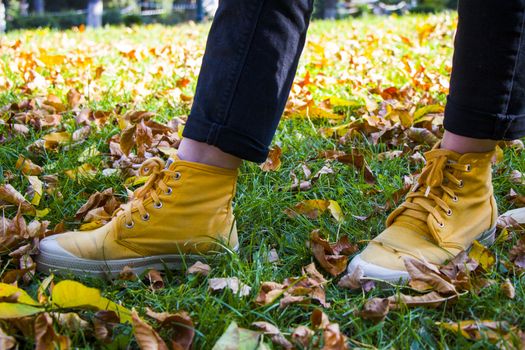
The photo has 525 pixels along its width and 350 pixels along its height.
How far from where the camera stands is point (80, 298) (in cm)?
106

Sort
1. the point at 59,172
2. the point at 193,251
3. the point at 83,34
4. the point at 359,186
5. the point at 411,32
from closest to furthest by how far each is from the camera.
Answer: the point at 193,251, the point at 359,186, the point at 59,172, the point at 411,32, the point at 83,34

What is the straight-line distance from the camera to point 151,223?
1295mm

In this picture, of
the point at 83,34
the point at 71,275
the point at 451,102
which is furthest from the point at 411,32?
the point at 71,275

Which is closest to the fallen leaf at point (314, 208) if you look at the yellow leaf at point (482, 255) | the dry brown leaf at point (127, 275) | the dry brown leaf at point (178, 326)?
the yellow leaf at point (482, 255)

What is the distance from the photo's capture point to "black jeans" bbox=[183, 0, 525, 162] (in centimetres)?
117

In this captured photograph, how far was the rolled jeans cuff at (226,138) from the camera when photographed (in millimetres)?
1187

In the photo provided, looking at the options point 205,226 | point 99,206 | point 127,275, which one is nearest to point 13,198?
point 99,206

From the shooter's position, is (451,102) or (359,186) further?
(359,186)

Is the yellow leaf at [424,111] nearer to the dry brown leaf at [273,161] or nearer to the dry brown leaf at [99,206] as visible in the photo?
the dry brown leaf at [273,161]

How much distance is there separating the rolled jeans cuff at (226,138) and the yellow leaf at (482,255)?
1.85ft

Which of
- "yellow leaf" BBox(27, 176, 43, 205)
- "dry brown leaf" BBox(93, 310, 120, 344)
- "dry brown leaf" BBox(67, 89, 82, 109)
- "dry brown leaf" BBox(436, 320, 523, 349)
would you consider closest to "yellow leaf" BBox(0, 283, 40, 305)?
"dry brown leaf" BBox(93, 310, 120, 344)

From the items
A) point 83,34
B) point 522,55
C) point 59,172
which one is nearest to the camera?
point 522,55

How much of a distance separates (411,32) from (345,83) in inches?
112

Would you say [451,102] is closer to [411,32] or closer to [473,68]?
[473,68]
